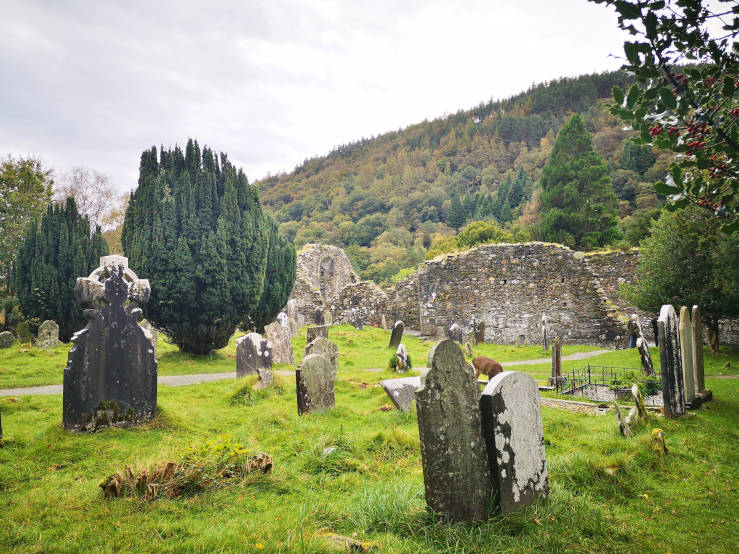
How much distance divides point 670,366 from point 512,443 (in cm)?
431

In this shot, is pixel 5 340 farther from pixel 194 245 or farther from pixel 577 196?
pixel 577 196

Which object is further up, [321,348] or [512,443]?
[321,348]

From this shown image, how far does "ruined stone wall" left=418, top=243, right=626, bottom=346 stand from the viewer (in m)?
18.2

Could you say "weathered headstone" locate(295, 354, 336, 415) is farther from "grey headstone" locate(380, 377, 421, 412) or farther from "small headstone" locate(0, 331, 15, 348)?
"small headstone" locate(0, 331, 15, 348)

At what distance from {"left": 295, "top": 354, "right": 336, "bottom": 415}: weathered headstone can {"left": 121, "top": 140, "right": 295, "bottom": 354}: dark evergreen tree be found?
21.1 feet

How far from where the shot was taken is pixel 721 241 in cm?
1061

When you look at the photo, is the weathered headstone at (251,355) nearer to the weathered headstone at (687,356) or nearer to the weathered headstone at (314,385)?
the weathered headstone at (314,385)

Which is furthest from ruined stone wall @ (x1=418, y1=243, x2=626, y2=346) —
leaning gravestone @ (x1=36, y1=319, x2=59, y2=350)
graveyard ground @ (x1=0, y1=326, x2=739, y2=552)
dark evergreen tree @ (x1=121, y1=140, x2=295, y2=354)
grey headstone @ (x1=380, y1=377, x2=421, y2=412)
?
leaning gravestone @ (x1=36, y1=319, x2=59, y2=350)

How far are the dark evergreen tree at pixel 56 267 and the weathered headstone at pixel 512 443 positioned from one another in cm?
1732

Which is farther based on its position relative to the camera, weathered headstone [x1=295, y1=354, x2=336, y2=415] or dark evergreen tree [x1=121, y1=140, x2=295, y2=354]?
dark evergreen tree [x1=121, y1=140, x2=295, y2=354]

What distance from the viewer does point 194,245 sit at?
41.1ft

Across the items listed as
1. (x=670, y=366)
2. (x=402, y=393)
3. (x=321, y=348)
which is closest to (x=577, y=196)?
(x=670, y=366)

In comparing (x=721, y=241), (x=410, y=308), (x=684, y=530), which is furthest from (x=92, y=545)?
(x=410, y=308)

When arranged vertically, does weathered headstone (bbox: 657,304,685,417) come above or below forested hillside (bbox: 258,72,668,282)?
below
